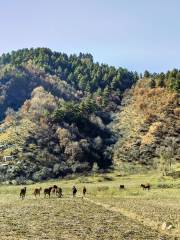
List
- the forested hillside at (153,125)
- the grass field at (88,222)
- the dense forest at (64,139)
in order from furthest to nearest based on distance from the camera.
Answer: the forested hillside at (153,125) < the dense forest at (64,139) < the grass field at (88,222)

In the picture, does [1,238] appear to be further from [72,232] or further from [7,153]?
[7,153]

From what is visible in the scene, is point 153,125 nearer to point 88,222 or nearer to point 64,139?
point 64,139

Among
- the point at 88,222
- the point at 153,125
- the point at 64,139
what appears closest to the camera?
the point at 88,222

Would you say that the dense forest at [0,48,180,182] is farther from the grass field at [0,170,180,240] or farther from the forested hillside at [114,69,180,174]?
the grass field at [0,170,180,240]

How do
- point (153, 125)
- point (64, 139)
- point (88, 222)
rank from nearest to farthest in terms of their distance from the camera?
1. point (88, 222)
2. point (64, 139)
3. point (153, 125)

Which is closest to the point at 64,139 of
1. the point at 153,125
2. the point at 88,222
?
the point at 153,125

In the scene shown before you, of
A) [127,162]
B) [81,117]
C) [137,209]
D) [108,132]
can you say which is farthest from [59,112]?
[137,209]

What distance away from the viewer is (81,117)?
178000 millimetres

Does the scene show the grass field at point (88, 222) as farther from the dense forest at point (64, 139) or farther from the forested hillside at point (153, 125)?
the forested hillside at point (153, 125)

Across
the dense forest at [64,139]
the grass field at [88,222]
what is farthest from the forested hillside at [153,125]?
the grass field at [88,222]

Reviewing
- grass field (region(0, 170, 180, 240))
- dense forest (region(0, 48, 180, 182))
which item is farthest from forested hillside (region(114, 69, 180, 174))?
grass field (region(0, 170, 180, 240))

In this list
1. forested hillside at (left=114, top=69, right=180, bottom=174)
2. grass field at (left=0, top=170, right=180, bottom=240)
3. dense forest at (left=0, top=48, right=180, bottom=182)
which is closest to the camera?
grass field at (left=0, top=170, right=180, bottom=240)

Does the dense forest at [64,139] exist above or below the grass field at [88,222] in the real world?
above

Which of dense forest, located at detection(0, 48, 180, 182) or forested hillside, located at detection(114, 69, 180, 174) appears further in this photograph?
forested hillside, located at detection(114, 69, 180, 174)
